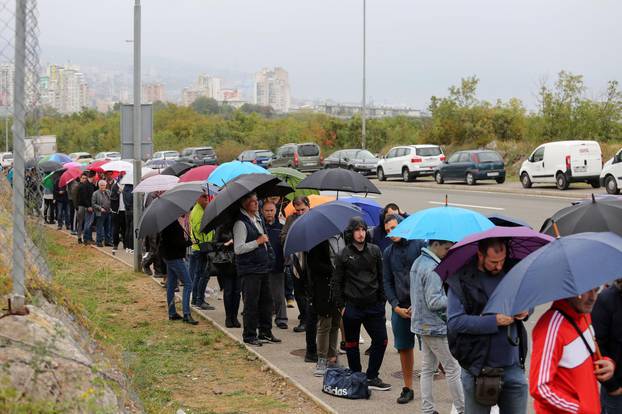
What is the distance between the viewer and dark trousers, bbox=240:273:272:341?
10641mm

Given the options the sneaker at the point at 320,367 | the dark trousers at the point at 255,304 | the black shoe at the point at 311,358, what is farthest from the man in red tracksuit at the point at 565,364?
the dark trousers at the point at 255,304

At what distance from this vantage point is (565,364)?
15.2ft

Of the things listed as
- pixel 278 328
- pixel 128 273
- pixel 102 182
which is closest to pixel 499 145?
pixel 102 182

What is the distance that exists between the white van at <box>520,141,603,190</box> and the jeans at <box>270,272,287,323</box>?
74.9 ft

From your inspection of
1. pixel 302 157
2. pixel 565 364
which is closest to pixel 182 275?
pixel 565 364

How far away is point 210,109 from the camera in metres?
157

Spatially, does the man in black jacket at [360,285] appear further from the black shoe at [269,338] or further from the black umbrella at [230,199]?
the black shoe at [269,338]

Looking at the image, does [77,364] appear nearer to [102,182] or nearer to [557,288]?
[557,288]

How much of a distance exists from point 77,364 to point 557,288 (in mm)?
3508

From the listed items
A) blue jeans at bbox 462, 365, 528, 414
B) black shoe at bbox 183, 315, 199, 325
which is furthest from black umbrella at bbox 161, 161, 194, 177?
blue jeans at bbox 462, 365, 528, 414

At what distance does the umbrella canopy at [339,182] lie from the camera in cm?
1331

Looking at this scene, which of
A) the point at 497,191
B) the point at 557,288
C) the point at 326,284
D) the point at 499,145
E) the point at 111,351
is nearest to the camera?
the point at 557,288

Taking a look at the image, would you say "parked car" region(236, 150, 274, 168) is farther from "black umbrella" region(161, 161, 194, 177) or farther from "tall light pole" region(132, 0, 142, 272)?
"tall light pole" region(132, 0, 142, 272)

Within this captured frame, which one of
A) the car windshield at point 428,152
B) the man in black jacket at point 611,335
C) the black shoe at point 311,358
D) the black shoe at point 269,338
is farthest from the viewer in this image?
the car windshield at point 428,152
